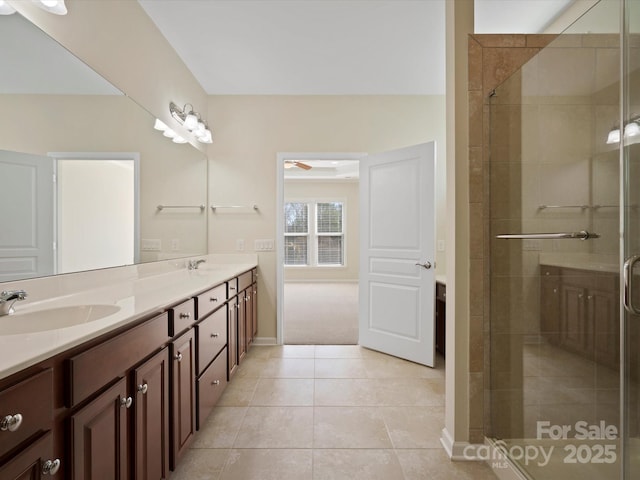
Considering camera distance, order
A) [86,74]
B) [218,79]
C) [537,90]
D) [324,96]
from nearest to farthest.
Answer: [537,90] < [86,74] < [218,79] < [324,96]

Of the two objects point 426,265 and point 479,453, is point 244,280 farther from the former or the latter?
point 479,453

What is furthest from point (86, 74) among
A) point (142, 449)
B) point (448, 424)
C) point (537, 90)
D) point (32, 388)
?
point (448, 424)

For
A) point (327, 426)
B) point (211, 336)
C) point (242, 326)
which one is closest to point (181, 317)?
point (211, 336)

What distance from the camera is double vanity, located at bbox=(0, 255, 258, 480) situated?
0.72 m

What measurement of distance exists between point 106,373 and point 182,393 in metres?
0.62

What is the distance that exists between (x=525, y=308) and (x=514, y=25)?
229 cm

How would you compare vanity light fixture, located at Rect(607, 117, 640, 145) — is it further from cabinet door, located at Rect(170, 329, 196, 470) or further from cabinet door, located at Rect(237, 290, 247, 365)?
cabinet door, located at Rect(237, 290, 247, 365)

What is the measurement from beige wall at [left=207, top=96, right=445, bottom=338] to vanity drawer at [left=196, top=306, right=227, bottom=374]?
1267mm

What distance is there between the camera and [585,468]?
124 cm

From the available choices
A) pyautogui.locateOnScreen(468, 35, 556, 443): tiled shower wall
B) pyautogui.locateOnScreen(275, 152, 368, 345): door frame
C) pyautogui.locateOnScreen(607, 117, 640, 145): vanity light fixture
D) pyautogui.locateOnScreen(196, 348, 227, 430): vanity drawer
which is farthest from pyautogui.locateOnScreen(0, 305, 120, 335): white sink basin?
pyautogui.locateOnScreen(275, 152, 368, 345): door frame

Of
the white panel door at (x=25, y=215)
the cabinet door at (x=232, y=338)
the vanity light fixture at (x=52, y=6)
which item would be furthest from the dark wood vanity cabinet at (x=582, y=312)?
the vanity light fixture at (x=52, y=6)

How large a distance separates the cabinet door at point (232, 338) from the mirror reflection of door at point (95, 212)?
79 cm

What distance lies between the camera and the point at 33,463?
0.72 m

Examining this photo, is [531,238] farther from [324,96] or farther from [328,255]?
[328,255]
